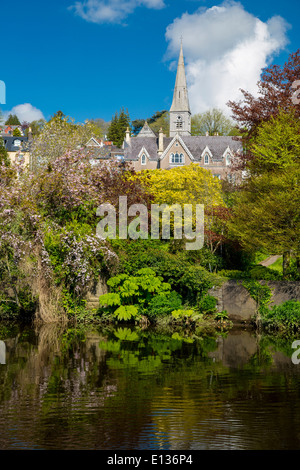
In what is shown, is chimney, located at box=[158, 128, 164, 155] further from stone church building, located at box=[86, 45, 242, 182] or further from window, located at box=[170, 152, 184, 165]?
window, located at box=[170, 152, 184, 165]

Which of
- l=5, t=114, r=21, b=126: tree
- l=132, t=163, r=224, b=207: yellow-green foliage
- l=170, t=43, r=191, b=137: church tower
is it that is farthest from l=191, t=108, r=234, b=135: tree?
l=132, t=163, r=224, b=207: yellow-green foliage

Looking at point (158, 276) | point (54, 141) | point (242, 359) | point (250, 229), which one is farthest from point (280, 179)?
point (54, 141)

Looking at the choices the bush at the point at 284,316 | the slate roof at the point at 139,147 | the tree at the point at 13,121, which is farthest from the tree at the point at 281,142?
the tree at the point at 13,121

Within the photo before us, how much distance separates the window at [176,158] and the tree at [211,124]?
16542 millimetres

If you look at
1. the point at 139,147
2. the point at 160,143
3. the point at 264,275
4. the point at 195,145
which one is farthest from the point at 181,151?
the point at 264,275

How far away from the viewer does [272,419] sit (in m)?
8.68

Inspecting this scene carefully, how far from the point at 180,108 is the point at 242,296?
68.0 m

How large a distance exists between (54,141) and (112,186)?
11.0 meters

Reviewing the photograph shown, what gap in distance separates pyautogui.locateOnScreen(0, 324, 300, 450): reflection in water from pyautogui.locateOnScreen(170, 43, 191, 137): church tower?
232 ft

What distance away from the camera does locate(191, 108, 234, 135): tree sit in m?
87.2

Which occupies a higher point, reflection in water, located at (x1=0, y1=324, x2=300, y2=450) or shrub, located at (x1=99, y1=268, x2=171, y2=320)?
shrub, located at (x1=99, y1=268, x2=171, y2=320)

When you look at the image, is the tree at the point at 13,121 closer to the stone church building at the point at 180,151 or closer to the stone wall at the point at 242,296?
the stone church building at the point at 180,151

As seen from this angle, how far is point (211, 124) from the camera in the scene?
89438 millimetres
